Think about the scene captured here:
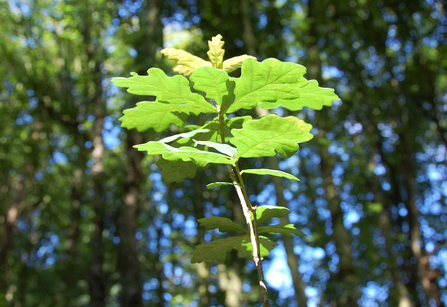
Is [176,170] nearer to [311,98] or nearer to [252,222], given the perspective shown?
[252,222]

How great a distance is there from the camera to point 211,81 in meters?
0.77

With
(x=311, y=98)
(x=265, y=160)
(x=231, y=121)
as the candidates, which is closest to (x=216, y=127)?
(x=231, y=121)

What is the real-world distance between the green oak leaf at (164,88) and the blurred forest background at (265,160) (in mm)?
3654

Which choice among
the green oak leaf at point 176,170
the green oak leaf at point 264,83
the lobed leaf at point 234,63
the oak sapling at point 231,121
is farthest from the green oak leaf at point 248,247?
the lobed leaf at point 234,63

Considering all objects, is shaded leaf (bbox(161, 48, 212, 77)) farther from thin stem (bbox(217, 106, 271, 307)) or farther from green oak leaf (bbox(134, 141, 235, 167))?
green oak leaf (bbox(134, 141, 235, 167))

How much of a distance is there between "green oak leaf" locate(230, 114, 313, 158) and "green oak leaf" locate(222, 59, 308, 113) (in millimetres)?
127

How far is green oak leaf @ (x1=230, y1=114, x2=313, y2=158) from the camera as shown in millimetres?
672

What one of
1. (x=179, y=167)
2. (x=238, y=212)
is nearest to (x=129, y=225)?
(x=238, y=212)

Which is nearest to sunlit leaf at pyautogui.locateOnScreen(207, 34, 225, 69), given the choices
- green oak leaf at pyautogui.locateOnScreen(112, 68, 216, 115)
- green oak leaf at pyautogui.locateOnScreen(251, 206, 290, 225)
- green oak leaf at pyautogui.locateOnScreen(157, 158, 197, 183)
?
Result: green oak leaf at pyautogui.locateOnScreen(112, 68, 216, 115)

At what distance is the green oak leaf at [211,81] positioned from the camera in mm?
745

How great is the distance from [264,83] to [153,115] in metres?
0.30

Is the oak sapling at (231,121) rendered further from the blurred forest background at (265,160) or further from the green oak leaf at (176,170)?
the blurred forest background at (265,160)

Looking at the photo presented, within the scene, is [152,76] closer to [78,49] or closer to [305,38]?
[305,38]

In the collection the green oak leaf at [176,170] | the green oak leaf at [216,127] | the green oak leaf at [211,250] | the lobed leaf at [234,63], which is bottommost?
the green oak leaf at [211,250]
